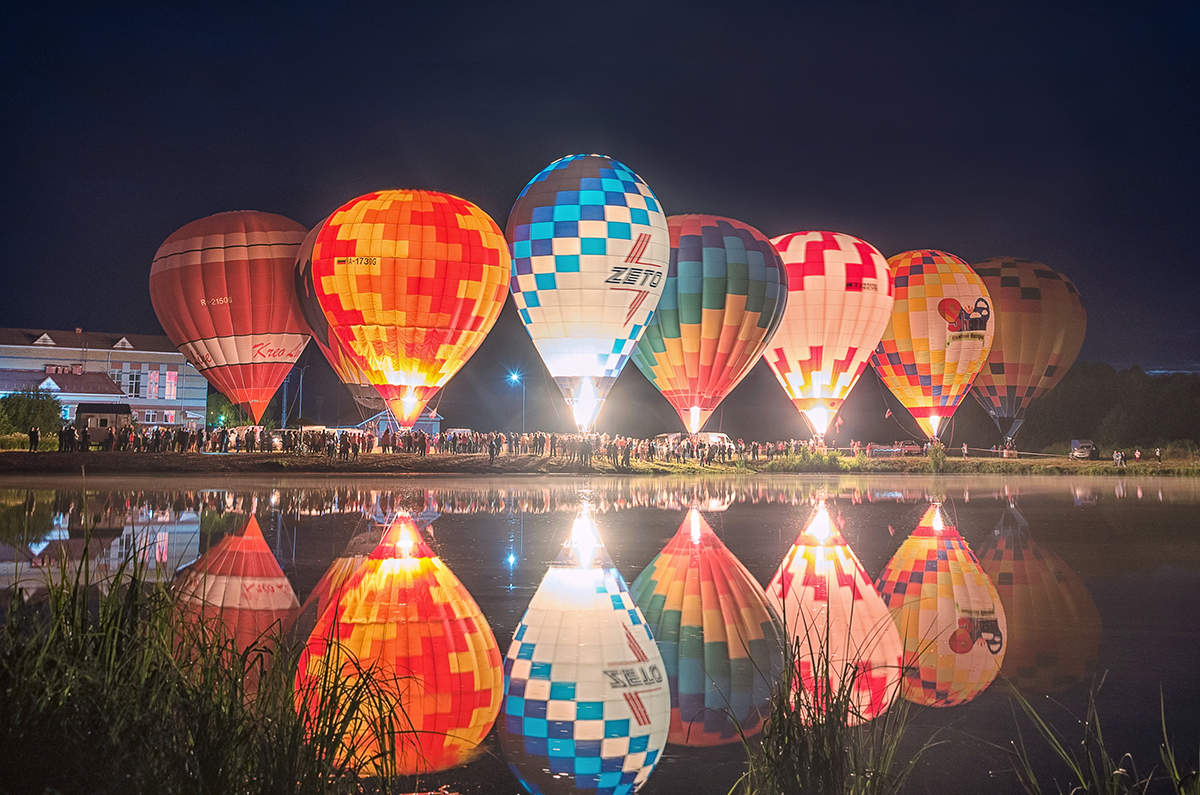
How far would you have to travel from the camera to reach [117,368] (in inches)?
2549

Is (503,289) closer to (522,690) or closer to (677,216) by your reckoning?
(677,216)

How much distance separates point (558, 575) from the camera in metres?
7.74

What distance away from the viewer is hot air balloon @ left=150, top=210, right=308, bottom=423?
1188 inches

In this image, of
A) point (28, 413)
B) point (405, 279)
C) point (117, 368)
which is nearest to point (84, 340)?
point (117, 368)

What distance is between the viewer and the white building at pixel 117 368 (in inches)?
2432

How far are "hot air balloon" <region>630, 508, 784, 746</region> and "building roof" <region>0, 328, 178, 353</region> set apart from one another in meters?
64.6

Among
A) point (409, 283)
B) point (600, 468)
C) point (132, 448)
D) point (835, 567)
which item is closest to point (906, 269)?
point (600, 468)

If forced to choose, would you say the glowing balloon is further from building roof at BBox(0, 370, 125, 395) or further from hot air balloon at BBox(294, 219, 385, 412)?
building roof at BBox(0, 370, 125, 395)

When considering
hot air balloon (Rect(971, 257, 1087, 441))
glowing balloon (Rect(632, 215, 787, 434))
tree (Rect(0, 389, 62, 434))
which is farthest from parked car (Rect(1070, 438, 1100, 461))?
tree (Rect(0, 389, 62, 434))

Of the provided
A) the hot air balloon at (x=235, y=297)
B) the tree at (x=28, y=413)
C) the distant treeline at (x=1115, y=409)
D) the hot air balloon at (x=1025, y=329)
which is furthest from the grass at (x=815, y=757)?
the distant treeline at (x=1115, y=409)

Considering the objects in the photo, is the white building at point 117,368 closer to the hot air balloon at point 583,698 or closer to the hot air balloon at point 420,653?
the hot air balloon at point 420,653

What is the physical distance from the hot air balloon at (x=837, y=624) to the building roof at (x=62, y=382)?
58.5 metres

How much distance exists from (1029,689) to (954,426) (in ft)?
205

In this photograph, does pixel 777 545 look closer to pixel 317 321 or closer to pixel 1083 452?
pixel 317 321
